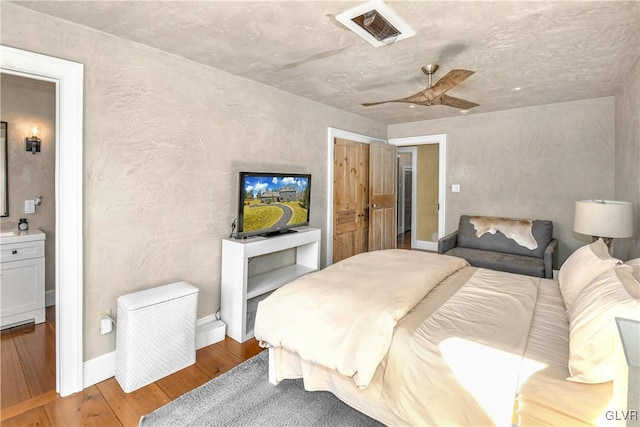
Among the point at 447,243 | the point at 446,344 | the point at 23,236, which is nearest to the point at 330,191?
the point at 447,243

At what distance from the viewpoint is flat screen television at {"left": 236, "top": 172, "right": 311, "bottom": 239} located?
2.98 m

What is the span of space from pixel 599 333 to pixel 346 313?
3.54 feet

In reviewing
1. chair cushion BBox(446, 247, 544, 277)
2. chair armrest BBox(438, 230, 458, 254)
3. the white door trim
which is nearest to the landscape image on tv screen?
the white door trim

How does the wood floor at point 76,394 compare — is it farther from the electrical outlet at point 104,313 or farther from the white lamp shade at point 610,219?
the white lamp shade at point 610,219

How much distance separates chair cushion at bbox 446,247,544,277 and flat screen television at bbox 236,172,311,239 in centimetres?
211

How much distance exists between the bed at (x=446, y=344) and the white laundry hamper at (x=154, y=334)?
77 centimetres

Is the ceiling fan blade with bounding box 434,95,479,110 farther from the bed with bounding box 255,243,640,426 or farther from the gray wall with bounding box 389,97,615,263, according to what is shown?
the gray wall with bounding box 389,97,615,263

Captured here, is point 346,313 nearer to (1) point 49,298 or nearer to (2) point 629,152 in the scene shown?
(2) point 629,152

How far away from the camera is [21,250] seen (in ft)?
9.80

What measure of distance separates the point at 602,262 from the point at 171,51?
10.9 ft

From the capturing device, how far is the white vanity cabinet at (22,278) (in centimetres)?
290

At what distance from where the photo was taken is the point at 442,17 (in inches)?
78.3

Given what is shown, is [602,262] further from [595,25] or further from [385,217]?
[385,217]

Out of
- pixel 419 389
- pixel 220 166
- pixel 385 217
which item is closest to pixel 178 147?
pixel 220 166
